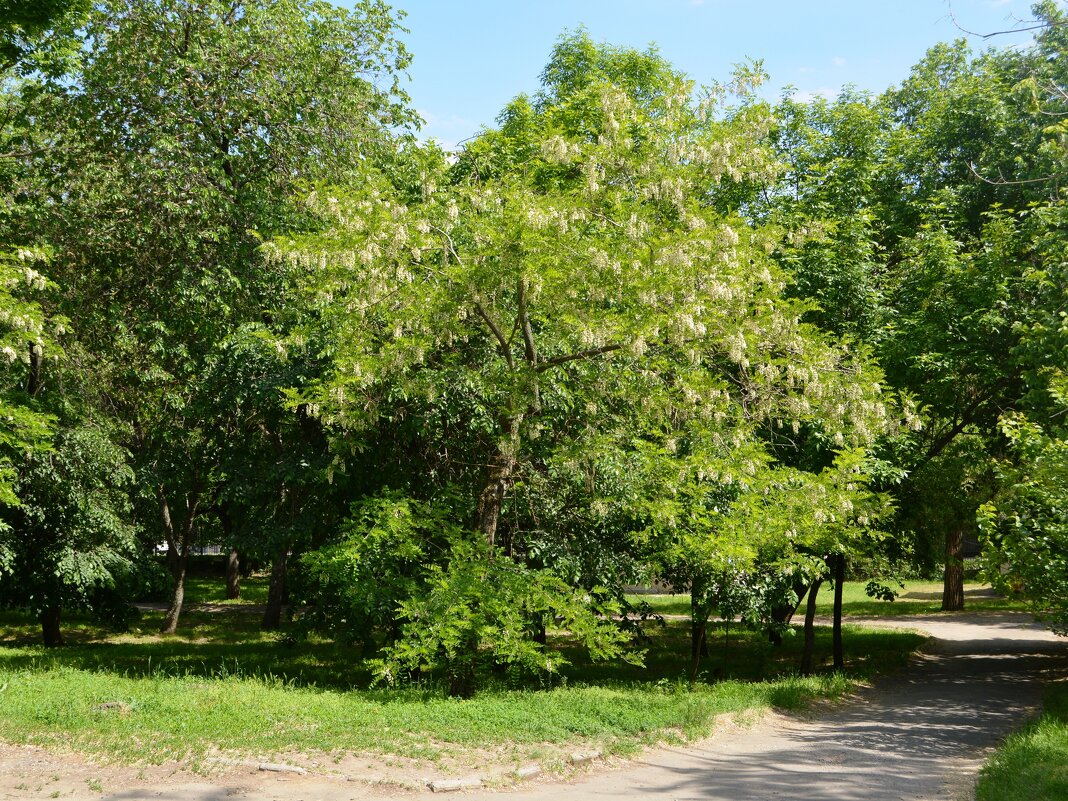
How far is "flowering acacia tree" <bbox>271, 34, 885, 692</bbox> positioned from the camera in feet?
34.6

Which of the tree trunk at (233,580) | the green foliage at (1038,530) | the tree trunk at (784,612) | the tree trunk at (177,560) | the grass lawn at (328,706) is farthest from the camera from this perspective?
the tree trunk at (233,580)

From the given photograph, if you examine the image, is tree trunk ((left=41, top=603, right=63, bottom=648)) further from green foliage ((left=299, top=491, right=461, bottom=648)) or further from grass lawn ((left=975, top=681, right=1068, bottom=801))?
grass lawn ((left=975, top=681, right=1068, bottom=801))

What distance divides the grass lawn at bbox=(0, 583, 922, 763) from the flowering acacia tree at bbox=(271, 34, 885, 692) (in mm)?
2378

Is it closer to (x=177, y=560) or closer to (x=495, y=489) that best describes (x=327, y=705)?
(x=495, y=489)

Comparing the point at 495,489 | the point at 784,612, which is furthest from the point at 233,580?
the point at 495,489

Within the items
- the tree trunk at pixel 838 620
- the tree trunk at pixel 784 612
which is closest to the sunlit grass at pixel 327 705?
the tree trunk at pixel 838 620

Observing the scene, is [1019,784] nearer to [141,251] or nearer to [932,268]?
[932,268]

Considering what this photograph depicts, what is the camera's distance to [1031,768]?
8016 millimetres

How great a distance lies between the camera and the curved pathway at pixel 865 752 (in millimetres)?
7891

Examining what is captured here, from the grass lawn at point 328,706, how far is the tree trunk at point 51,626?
4.27 ft

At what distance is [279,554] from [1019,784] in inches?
413

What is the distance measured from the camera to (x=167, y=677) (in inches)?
506

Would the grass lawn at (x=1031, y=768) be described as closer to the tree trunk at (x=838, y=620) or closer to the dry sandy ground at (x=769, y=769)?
the dry sandy ground at (x=769, y=769)

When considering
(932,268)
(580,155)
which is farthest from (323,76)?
(932,268)
